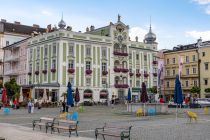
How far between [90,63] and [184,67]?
23783 millimetres

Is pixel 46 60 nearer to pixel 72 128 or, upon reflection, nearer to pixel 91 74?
pixel 91 74

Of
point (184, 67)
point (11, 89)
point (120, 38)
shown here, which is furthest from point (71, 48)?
point (184, 67)

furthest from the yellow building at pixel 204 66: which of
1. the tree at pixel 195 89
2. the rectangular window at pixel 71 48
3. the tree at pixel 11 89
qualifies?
the tree at pixel 11 89

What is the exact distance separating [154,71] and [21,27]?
35.6m

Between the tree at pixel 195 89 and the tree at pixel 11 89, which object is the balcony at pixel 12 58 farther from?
the tree at pixel 195 89

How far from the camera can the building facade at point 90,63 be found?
201ft

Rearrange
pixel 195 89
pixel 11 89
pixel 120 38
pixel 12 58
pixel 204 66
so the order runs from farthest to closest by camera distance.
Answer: pixel 12 58 < pixel 204 66 < pixel 120 38 < pixel 195 89 < pixel 11 89

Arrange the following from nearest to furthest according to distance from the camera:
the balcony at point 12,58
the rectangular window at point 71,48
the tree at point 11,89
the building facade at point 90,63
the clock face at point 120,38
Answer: the tree at point 11,89
the building facade at point 90,63
the rectangular window at point 71,48
the clock face at point 120,38
the balcony at point 12,58

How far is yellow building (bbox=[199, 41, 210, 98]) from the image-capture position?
2855 inches

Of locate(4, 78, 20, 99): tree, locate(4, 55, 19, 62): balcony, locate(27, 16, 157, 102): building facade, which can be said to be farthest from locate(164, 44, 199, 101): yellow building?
locate(4, 78, 20, 99): tree

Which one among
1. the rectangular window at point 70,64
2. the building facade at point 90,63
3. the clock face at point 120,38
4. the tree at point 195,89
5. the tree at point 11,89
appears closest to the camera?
the tree at point 11,89

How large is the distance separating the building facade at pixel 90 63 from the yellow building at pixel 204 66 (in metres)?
9.80

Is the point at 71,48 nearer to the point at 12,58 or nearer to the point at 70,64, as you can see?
the point at 70,64

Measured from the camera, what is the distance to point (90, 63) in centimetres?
6519
